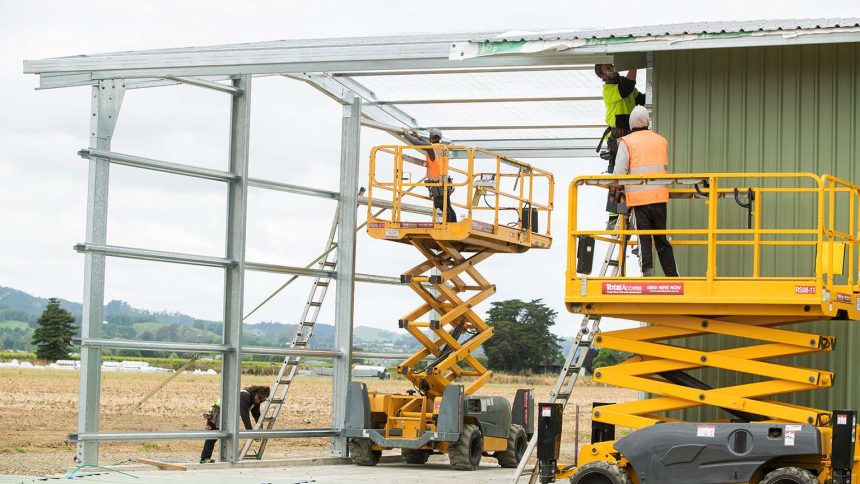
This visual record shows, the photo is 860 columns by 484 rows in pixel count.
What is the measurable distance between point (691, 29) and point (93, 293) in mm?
8697

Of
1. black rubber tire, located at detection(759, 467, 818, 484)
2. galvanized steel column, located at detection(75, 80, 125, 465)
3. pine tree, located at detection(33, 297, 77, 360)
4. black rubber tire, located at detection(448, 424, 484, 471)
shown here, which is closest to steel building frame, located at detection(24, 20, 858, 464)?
galvanized steel column, located at detection(75, 80, 125, 465)

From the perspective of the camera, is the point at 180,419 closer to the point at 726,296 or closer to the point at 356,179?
the point at 356,179

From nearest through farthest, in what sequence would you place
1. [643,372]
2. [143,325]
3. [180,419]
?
[643,372] → [143,325] → [180,419]

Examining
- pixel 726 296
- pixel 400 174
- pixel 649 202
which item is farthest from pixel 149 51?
pixel 726 296

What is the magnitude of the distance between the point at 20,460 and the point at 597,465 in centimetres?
1521

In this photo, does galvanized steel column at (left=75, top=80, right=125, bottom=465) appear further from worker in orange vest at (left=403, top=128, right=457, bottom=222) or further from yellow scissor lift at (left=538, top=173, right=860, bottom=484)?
yellow scissor lift at (left=538, top=173, right=860, bottom=484)

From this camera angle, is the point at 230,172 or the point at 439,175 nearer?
the point at 230,172

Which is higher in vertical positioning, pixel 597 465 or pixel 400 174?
pixel 400 174

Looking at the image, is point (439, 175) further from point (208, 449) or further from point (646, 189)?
point (646, 189)

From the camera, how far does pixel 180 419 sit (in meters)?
39.5

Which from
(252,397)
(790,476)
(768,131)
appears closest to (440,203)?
(252,397)

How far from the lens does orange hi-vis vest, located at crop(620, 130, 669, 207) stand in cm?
1382

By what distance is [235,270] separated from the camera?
19.5 meters

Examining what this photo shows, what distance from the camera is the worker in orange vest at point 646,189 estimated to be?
45.4ft
